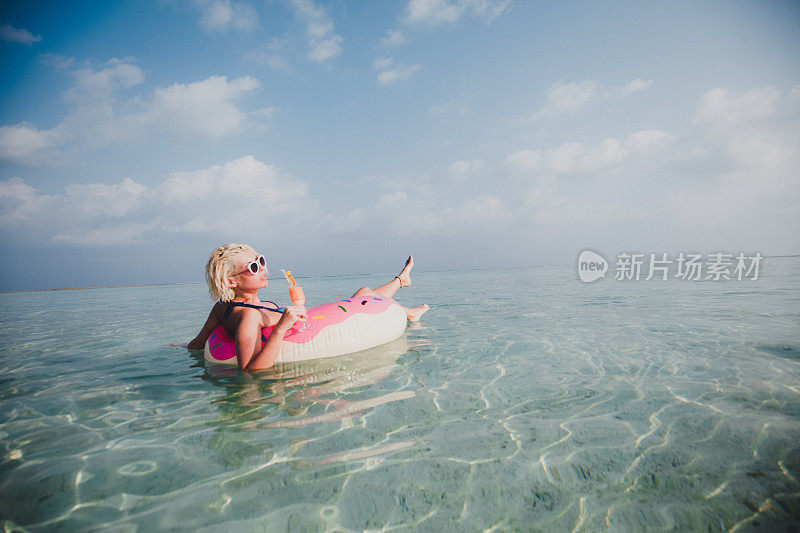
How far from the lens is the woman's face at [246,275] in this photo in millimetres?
3893

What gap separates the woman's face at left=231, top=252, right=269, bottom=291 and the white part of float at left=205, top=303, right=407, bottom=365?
722mm

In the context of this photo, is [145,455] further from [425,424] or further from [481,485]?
[481,485]

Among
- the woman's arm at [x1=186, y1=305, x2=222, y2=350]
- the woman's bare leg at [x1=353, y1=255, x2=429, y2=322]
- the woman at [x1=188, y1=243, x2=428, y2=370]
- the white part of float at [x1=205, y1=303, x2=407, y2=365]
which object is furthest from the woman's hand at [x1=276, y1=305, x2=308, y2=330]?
the woman's bare leg at [x1=353, y1=255, x2=429, y2=322]

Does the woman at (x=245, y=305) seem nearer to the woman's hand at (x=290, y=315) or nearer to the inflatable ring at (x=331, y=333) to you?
the woman's hand at (x=290, y=315)

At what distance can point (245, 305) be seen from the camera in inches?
154

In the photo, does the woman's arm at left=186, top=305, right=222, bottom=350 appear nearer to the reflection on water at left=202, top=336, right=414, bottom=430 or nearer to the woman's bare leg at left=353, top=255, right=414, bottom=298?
the reflection on water at left=202, top=336, right=414, bottom=430

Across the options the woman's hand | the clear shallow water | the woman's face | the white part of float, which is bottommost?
the clear shallow water

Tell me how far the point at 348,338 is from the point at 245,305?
138cm

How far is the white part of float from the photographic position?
4.16 metres

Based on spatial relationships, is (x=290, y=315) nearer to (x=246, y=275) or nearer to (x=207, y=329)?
(x=246, y=275)

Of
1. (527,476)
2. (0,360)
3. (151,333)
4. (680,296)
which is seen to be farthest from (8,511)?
(680,296)

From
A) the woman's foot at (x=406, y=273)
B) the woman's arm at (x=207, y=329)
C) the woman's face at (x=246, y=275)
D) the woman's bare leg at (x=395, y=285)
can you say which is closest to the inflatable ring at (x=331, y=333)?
the woman's arm at (x=207, y=329)

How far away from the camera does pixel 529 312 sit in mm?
8141

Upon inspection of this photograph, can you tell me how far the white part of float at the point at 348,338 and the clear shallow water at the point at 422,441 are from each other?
0.59 ft
